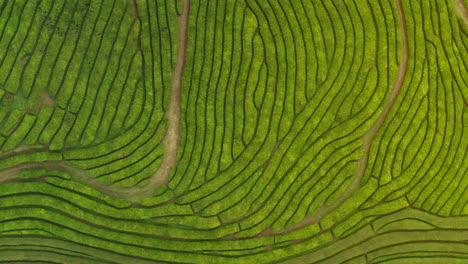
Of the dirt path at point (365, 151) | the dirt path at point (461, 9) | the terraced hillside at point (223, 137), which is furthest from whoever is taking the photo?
the dirt path at point (461, 9)

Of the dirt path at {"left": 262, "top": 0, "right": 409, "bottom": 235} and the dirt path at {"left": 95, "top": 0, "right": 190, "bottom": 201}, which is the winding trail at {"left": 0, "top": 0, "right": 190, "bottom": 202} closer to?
the dirt path at {"left": 95, "top": 0, "right": 190, "bottom": 201}

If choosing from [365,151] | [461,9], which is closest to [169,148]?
[365,151]

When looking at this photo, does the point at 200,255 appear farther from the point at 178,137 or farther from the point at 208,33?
the point at 208,33

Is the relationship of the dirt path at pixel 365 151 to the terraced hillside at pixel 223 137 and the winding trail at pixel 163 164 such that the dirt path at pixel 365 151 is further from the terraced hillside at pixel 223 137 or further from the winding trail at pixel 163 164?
the winding trail at pixel 163 164

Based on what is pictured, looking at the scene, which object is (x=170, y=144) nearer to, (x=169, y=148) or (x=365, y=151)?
(x=169, y=148)

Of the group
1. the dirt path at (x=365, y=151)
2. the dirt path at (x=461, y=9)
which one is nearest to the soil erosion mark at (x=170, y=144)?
the dirt path at (x=365, y=151)

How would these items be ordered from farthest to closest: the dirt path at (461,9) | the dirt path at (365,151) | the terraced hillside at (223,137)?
the dirt path at (461,9)
the dirt path at (365,151)
the terraced hillside at (223,137)

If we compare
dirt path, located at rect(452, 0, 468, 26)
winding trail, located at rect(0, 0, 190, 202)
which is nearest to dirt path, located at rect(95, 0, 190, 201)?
winding trail, located at rect(0, 0, 190, 202)

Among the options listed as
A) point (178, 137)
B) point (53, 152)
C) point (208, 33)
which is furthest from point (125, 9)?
point (53, 152)
